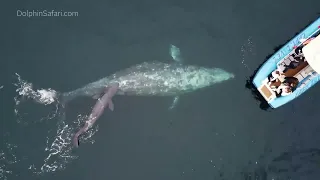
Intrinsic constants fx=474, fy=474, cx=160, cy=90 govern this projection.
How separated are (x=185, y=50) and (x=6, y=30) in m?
20.6

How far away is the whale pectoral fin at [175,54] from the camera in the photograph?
5462 cm

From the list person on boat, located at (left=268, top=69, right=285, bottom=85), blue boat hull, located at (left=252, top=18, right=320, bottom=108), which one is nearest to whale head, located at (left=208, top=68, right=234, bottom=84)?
blue boat hull, located at (left=252, top=18, right=320, bottom=108)

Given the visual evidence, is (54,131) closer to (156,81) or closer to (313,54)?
(156,81)

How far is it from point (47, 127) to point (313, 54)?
98.6ft

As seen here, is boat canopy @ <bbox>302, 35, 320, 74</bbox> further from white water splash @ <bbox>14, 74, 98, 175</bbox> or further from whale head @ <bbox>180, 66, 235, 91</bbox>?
white water splash @ <bbox>14, 74, 98, 175</bbox>

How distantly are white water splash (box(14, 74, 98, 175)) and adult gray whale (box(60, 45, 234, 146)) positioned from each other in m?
2.30

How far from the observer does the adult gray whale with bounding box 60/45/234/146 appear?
2092 inches

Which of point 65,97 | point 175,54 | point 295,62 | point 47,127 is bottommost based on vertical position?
point 47,127

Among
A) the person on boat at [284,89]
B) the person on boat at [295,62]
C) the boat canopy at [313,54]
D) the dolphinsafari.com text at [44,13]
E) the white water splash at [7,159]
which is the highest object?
the dolphinsafari.com text at [44,13]

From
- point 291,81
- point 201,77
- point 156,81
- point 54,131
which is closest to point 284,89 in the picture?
point 291,81

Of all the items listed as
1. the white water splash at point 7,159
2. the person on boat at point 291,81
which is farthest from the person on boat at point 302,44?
the white water splash at point 7,159

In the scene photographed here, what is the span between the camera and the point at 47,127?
51531mm

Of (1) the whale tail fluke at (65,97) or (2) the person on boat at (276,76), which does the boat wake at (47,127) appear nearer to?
(1) the whale tail fluke at (65,97)

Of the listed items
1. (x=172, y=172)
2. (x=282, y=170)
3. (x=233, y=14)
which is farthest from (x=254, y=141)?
(x=233, y=14)
